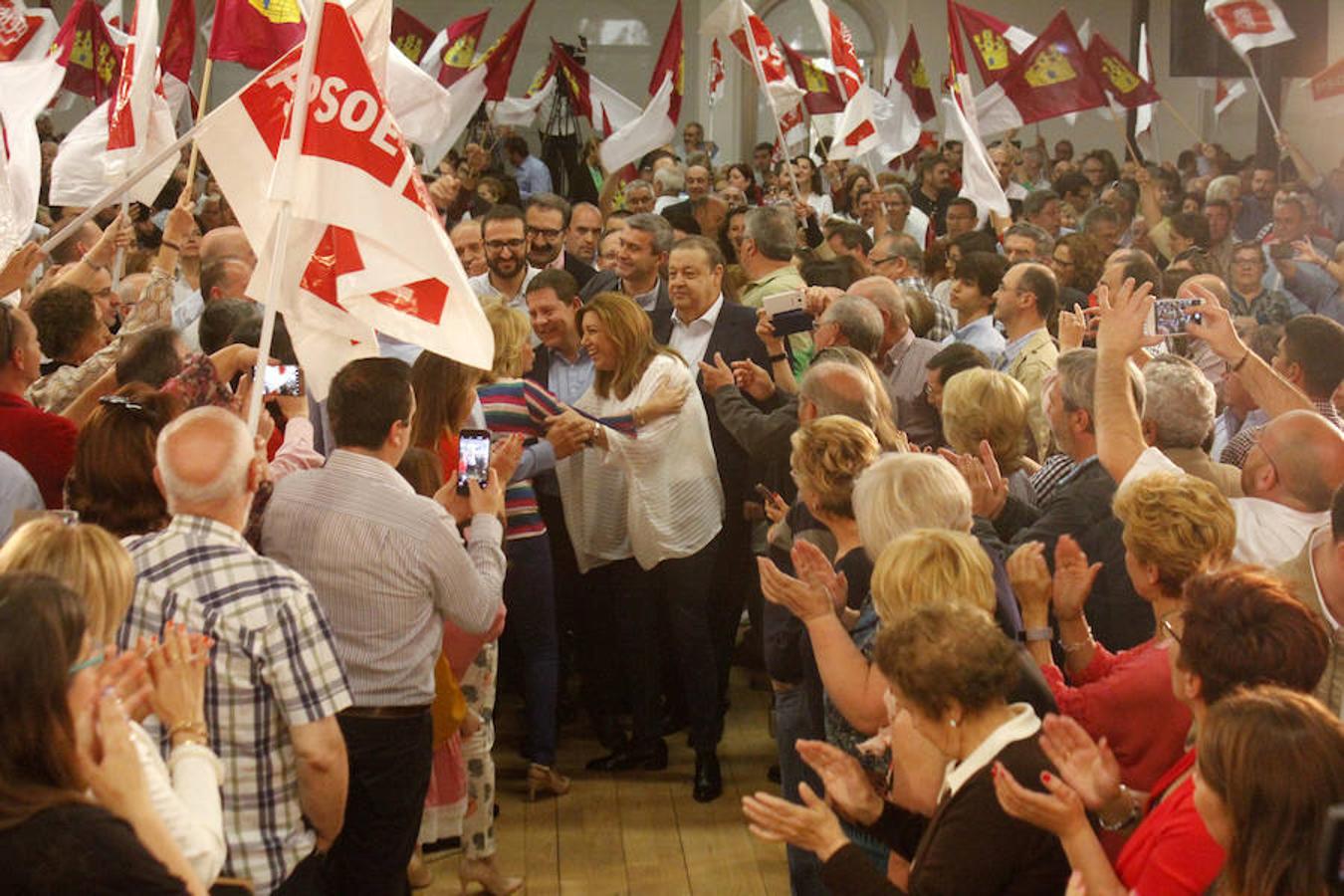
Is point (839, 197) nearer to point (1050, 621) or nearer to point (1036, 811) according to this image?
point (1050, 621)

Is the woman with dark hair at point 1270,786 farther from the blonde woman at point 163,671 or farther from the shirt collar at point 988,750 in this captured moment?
the blonde woman at point 163,671

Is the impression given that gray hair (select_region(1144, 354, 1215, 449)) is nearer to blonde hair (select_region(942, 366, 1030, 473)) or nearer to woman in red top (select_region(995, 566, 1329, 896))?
blonde hair (select_region(942, 366, 1030, 473))

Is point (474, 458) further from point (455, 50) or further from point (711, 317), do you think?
point (455, 50)

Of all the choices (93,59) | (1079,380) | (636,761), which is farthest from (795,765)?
(93,59)

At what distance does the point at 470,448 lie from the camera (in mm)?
4844

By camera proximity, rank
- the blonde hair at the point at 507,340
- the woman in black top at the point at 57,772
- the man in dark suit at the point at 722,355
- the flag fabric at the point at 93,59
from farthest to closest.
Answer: the flag fabric at the point at 93,59 → the man in dark suit at the point at 722,355 → the blonde hair at the point at 507,340 → the woman in black top at the point at 57,772

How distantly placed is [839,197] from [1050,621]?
10606 mm

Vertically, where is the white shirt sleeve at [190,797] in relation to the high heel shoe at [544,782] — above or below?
above

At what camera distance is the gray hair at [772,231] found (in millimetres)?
7590

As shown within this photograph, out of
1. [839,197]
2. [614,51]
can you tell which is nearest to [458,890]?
[839,197]

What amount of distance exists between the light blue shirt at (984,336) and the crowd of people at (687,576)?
26 mm

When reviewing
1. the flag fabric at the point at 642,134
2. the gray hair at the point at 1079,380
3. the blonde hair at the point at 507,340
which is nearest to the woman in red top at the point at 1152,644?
the gray hair at the point at 1079,380

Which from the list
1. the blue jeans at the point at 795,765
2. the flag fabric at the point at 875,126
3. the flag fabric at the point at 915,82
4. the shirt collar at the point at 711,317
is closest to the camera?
the blue jeans at the point at 795,765

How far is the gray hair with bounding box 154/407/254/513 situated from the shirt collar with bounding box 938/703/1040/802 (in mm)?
1537
